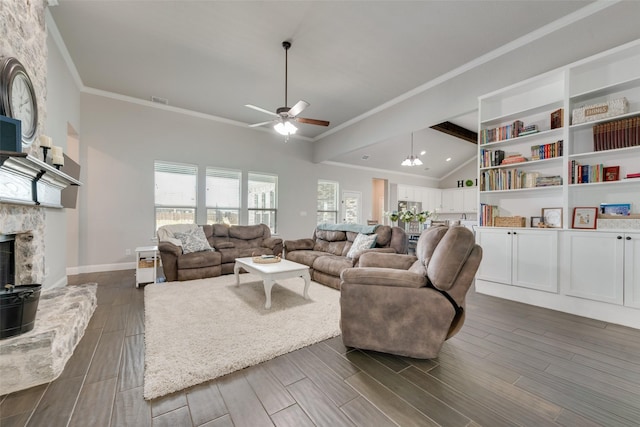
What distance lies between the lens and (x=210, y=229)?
4969 millimetres

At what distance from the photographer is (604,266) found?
267cm

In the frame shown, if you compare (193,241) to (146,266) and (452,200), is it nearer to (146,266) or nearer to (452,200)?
(146,266)

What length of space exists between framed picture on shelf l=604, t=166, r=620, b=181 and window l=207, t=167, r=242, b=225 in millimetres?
6336

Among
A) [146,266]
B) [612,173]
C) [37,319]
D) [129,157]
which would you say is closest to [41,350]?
[37,319]

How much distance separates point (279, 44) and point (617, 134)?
4.02 meters

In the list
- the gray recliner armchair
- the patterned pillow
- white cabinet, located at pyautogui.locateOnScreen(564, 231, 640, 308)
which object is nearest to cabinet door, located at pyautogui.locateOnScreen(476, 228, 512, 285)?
white cabinet, located at pyautogui.locateOnScreen(564, 231, 640, 308)

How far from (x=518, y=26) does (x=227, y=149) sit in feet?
18.5

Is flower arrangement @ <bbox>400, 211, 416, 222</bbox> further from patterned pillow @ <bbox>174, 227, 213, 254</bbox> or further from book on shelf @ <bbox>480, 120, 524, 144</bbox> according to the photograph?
patterned pillow @ <bbox>174, 227, 213, 254</bbox>

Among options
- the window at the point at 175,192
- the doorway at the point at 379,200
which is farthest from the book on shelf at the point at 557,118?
the doorway at the point at 379,200

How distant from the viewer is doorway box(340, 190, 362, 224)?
8.65 metres

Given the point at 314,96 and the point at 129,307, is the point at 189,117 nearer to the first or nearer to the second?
the point at 314,96

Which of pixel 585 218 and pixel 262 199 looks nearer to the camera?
pixel 585 218

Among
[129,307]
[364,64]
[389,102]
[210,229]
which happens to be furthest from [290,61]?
[129,307]

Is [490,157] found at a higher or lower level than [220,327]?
higher
